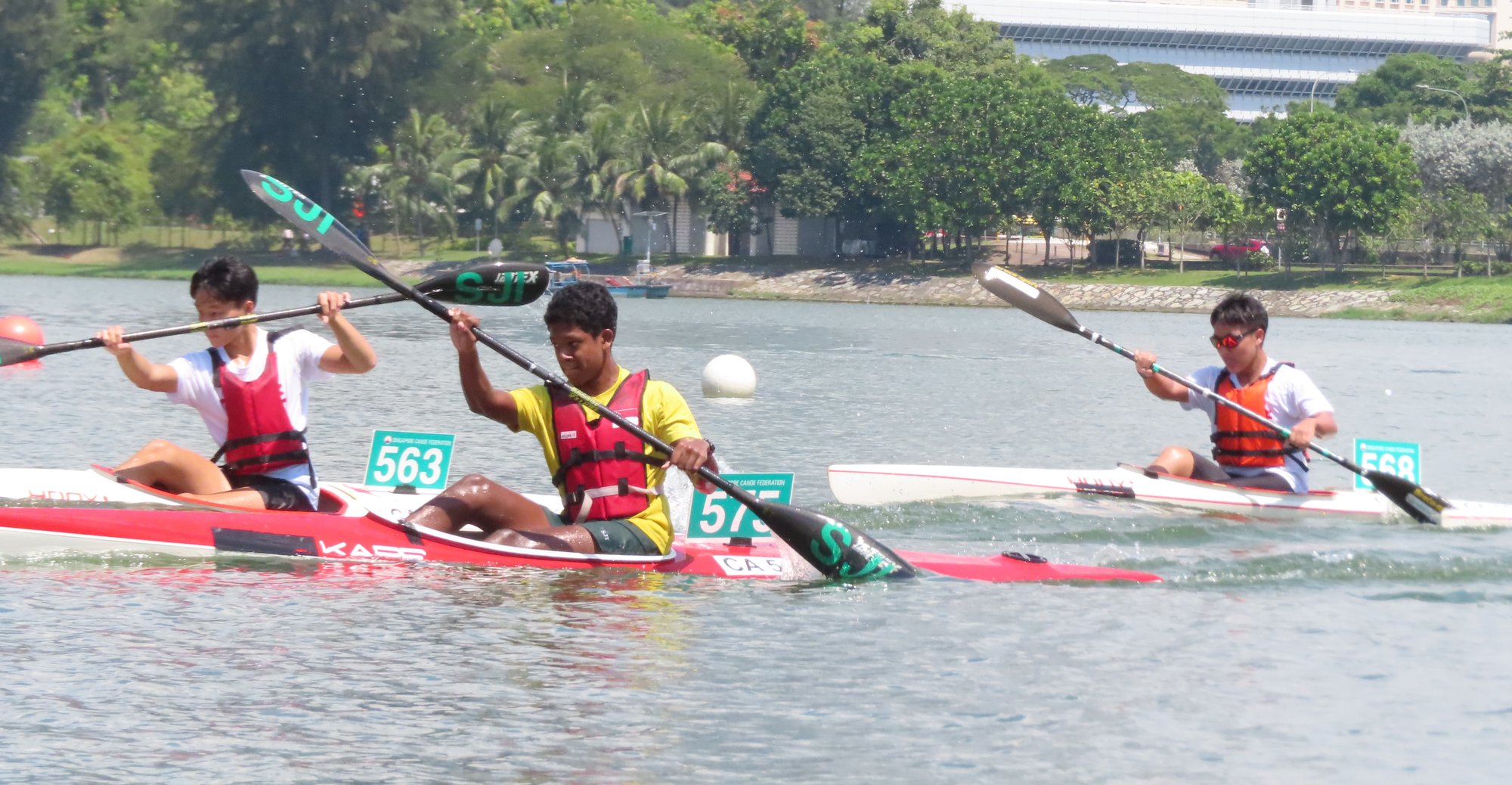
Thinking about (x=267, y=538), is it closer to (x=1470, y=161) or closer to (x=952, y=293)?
(x=952, y=293)

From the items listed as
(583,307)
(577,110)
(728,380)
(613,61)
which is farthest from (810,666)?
(613,61)

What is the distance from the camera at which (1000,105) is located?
227ft

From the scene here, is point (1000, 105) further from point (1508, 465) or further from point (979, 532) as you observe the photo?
point (979, 532)

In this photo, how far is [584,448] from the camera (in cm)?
907

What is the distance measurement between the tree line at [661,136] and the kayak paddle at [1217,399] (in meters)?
53.3

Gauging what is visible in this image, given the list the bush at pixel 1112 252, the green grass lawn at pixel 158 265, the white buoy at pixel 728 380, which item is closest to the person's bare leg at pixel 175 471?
the white buoy at pixel 728 380

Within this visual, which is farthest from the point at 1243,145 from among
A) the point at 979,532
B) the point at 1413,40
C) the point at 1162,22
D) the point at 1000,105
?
the point at 979,532

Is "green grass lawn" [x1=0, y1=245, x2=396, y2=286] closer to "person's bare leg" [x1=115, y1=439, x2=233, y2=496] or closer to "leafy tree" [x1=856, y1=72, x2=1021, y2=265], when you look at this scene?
"leafy tree" [x1=856, y1=72, x2=1021, y2=265]

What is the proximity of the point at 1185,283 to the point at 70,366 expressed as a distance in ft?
155

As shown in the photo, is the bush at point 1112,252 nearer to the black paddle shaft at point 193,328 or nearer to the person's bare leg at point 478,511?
the black paddle shaft at point 193,328

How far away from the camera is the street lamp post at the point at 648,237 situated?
71.9 meters

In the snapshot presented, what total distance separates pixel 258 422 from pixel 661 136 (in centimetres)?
6783

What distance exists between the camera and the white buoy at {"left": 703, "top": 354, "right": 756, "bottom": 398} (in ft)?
78.5

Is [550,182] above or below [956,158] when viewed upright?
below
